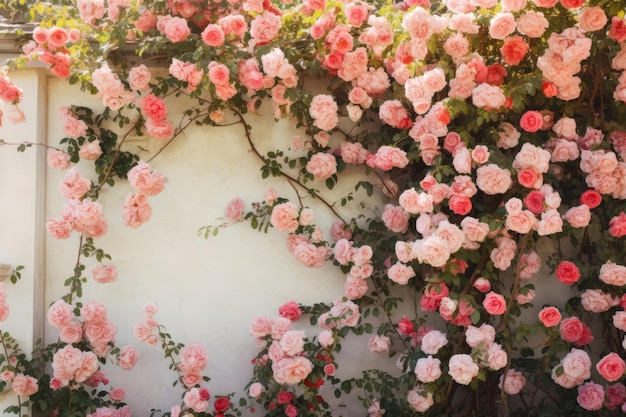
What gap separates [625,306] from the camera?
13.9 ft

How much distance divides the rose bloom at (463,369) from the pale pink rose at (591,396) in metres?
0.65

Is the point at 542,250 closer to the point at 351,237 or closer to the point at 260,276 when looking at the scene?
the point at 351,237

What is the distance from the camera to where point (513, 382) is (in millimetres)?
4348

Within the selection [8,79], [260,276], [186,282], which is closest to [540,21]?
[260,276]

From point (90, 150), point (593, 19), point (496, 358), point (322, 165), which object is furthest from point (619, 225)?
point (90, 150)

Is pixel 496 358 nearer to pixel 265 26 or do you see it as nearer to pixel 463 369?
pixel 463 369

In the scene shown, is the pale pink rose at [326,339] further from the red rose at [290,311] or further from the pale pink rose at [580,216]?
the pale pink rose at [580,216]

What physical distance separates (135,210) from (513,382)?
94.0 inches

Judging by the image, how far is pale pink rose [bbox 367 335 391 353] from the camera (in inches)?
176

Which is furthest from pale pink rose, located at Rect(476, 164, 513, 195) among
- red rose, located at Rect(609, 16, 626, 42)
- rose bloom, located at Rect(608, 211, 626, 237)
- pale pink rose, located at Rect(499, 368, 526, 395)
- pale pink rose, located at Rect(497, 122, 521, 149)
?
pale pink rose, located at Rect(499, 368, 526, 395)

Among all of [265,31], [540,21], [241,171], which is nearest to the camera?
[540,21]

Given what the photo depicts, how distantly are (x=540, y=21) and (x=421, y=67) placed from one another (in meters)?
0.68

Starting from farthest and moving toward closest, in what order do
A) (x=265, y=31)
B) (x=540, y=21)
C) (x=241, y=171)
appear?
(x=241, y=171)
(x=265, y=31)
(x=540, y=21)

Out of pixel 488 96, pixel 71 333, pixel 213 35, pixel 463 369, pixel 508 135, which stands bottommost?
pixel 71 333
